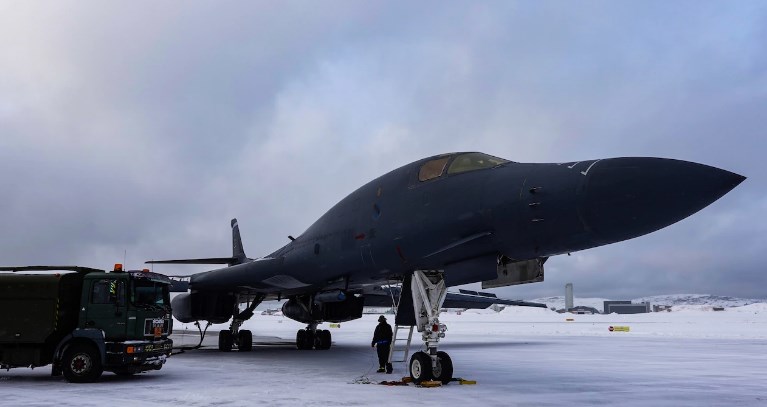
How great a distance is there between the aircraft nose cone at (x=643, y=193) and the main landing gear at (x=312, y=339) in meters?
14.6

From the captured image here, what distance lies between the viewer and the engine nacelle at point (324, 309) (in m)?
18.6

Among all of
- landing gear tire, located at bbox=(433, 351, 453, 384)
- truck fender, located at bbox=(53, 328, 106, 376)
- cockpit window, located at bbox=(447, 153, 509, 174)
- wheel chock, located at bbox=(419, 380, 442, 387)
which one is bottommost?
wheel chock, located at bbox=(419, 380, 442, 387)

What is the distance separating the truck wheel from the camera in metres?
10.5

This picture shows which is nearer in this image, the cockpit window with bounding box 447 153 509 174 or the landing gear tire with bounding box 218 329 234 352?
the cockpit window with bounding box 447 153 509 174

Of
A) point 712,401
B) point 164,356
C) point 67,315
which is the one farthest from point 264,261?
point 712,401

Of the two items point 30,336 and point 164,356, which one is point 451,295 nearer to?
point 164,356

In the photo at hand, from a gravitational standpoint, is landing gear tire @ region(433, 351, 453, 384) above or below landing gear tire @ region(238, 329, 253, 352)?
above

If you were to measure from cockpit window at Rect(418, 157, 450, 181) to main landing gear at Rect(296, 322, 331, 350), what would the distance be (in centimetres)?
1163

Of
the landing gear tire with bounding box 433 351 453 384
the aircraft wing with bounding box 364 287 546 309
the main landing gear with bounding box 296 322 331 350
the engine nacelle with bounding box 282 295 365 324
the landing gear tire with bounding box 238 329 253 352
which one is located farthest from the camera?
the aircraft wing with bounding box 364 287 546 309

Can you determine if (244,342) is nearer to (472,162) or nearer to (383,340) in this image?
(383,340)

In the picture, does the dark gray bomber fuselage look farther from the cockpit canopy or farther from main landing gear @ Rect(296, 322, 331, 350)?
main landing gear @ Rect(296, 322, 331, 350)

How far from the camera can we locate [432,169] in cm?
998

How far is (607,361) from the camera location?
48.8 ft

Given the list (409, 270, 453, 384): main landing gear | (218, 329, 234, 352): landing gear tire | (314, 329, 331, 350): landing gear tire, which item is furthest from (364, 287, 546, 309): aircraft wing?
(409, 270, 453, 384): main landing gear
